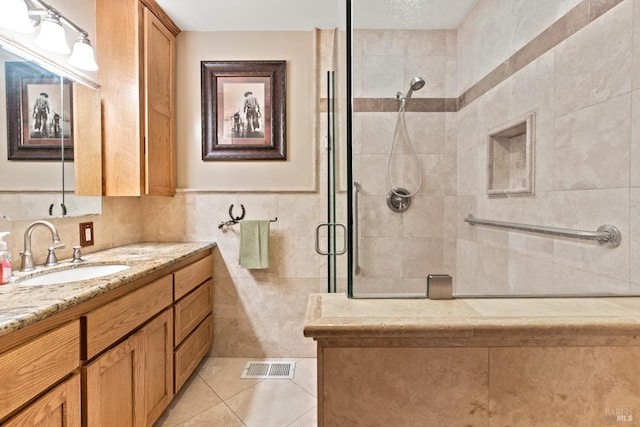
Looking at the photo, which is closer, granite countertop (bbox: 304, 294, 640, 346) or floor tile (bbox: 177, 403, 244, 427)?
granite countertop (bbox: 304, 294, 640, 346)

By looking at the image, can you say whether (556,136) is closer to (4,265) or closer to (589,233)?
(589,233)

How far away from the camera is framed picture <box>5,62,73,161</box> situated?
1.38 meters

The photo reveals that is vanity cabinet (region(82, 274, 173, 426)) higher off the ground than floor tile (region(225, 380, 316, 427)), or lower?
higher

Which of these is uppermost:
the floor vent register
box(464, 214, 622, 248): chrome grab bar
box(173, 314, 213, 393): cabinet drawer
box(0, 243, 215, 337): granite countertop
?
box(464, 214, 622, 248): chrome grab bar

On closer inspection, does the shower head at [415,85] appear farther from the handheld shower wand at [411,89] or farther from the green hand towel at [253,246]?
the green hand towel at [253,246]

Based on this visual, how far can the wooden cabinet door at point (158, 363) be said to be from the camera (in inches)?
57.9

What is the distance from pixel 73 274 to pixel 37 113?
32.0 inches

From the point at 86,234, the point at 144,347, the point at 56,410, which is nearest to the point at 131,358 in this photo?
the point at 144,347

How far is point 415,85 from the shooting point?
1.79m

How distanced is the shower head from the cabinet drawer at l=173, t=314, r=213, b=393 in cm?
199

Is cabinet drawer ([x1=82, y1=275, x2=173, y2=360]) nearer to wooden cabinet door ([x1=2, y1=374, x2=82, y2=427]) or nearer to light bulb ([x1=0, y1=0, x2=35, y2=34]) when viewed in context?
wooden cabinet door ([x1=2, y1=374, x2=82, y2=427])

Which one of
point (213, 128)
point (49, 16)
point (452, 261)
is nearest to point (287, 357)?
point (452, 261)

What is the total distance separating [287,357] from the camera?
2350 millimetres
